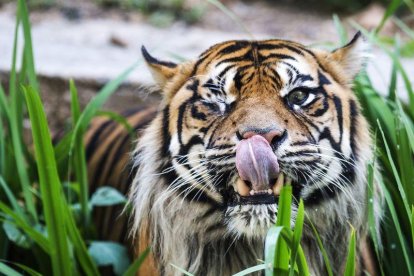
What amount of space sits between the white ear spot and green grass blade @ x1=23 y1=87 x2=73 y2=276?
0.95m

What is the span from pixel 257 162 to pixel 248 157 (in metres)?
0.03

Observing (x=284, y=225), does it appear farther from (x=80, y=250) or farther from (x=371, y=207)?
(x=80, y=250)

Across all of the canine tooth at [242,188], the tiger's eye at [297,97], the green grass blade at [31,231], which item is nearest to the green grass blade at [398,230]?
the tiger's eye at [297,97]

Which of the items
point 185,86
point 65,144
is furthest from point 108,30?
point 185,86

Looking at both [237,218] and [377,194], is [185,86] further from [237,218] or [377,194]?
[377,194]

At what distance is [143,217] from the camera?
2.54 metres

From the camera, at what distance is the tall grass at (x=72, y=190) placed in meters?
2.27

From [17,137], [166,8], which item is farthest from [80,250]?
[166,8]

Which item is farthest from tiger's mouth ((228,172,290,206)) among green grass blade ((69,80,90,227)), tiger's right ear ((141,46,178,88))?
green grass blade ((69,80,90,227))

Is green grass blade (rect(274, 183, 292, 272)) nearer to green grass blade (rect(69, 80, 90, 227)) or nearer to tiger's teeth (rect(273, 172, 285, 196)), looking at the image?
tiger's teeth (rect(273, 172, 285, 196))

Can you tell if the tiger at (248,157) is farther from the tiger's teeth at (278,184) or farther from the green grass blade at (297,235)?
the green grass blade at (297,235)

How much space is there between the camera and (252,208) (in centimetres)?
209

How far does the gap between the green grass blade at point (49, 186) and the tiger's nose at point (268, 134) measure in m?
0.58

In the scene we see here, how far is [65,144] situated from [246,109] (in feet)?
3.04
